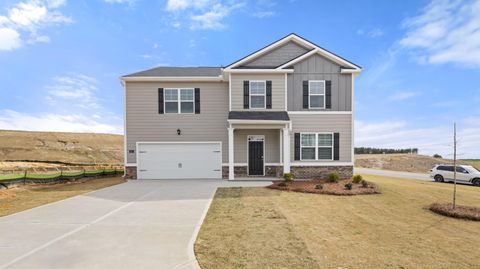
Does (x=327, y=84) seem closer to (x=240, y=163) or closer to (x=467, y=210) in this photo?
(x=240, y=163)

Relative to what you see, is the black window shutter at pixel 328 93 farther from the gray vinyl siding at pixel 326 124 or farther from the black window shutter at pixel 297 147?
the black window shutter at pixel 297 147

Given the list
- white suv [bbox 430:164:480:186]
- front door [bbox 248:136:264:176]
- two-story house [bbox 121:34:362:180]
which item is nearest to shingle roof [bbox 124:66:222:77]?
two-story house [bbox 121:34:362:180]

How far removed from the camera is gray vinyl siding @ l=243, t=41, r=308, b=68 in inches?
600

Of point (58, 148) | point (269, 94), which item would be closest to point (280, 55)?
point (269, 94)

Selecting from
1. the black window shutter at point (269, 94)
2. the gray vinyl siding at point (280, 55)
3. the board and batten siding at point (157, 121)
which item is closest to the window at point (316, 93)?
the gray vinyl siding at point (280, 55)

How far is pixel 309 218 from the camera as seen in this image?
698 centimetres

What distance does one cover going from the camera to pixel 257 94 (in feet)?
48.8

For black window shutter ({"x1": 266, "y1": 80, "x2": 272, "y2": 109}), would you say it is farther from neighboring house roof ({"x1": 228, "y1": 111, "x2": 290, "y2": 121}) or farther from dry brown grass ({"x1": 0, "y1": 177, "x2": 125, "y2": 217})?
dry brown grass ({"x1": 0, "y1": 177, "x2": 125, "y2": 217})

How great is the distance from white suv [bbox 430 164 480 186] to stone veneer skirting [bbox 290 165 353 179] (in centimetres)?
928

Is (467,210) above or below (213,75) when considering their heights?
below

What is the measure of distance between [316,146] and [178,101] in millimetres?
8343

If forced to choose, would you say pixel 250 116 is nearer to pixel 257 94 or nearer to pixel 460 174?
pixel 257 94

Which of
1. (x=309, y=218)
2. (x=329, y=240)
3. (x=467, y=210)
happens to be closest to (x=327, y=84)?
(x=467, y=210)

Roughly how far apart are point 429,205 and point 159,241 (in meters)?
8.55
